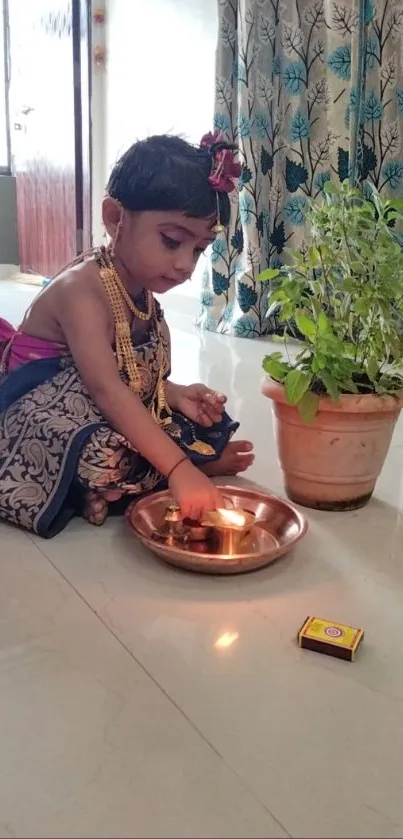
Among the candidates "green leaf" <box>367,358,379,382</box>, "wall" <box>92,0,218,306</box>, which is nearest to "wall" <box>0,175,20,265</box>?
"wall" <box>92,0,218,306</box>

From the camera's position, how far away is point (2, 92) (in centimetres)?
498

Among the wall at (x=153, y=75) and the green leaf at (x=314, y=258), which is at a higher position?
the wall at (x=153, y=75)

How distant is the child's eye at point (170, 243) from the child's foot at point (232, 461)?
0.39 metres

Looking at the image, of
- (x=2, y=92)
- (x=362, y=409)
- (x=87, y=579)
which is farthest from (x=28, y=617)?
(x=2, y=92)

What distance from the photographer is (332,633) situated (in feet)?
2.81

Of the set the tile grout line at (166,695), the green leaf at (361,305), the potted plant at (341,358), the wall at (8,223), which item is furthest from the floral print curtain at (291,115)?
the wall at (8,223)

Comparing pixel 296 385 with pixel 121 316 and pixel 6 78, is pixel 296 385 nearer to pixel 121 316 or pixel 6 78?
pixel 121 316

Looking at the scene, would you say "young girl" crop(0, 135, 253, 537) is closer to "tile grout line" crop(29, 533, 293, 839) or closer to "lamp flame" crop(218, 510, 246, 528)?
"lamp flame" crop(218, 510, 246, 528)

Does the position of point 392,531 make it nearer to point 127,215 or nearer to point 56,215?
point 127,215

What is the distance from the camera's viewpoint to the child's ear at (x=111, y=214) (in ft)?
3.72

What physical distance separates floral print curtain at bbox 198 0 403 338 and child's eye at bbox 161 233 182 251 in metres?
1.43

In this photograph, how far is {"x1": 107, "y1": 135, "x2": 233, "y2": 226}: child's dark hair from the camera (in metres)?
1.07

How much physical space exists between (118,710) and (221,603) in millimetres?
236

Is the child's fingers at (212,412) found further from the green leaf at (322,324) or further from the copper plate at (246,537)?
the green leaf at (322,324)
